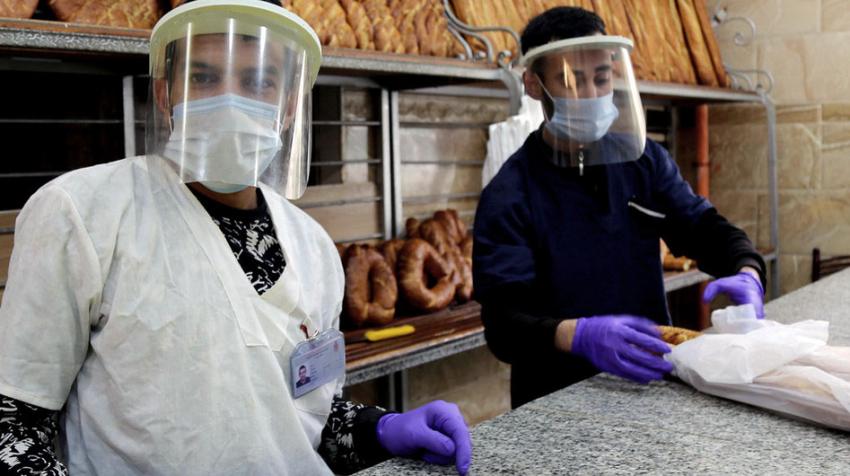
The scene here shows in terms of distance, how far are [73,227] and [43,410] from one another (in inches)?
11.2

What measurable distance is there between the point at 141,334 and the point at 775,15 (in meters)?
5.02

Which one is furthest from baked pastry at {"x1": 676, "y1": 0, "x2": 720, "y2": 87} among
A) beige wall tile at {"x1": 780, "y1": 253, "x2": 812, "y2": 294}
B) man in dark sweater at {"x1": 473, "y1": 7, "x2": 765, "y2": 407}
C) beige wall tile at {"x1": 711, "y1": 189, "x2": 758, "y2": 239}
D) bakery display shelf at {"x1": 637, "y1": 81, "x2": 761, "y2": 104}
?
man in dark sweater at {"x1": 473, "y1": 7, "x2": 765, "y2": 407}

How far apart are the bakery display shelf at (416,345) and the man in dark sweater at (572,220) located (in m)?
0.62

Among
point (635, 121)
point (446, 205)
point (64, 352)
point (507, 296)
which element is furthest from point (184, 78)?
point (446, 205)

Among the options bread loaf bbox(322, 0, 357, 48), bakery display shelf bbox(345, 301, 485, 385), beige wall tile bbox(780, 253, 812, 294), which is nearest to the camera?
bakery display shelf bbox(345, 301, 485, 385)

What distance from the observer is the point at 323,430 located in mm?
1530

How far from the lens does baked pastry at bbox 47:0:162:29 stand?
2125 mm

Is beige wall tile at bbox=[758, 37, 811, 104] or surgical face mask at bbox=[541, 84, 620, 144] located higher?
beige wall tile at bbox=[758, 37, 811, 104]

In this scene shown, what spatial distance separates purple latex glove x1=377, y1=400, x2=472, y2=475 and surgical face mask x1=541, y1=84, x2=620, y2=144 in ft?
2.98

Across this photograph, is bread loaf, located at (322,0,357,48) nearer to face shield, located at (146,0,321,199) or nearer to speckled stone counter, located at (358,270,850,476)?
face shield, located at (146,0,321,199)

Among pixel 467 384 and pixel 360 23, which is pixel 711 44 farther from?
pixel 360 23

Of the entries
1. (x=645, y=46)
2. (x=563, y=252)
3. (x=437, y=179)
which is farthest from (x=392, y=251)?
(x=645, y=46)

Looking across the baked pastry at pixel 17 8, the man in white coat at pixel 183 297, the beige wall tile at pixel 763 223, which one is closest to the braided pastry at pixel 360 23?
the baked pastry at pixel 17 8

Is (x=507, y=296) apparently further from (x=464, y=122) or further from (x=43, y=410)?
(x=464, y=122)
